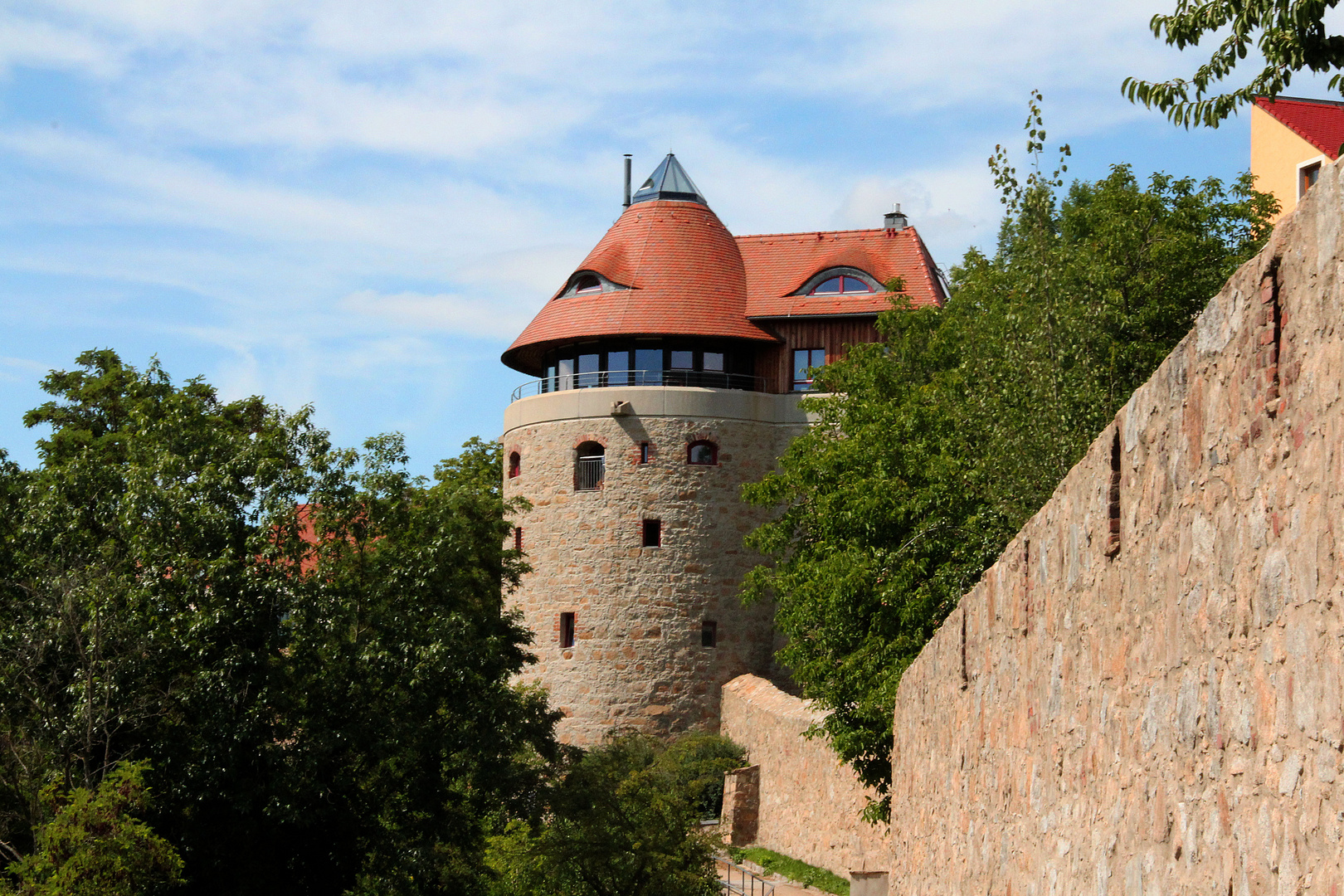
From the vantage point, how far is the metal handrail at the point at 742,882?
28.9 meters

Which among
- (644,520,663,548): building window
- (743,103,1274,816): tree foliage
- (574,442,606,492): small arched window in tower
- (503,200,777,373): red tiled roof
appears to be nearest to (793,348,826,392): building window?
(503,200,777,373): red tiled roof

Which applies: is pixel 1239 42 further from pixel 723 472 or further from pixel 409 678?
pixel 723 472

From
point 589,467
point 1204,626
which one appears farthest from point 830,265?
point 1204,626

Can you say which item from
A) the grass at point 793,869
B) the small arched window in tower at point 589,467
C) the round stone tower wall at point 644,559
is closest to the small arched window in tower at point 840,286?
the round stone tower wall at point 644,559

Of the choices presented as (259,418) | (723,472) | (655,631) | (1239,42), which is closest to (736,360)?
(723,472)

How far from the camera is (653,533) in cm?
4281

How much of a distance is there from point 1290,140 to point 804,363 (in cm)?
1589

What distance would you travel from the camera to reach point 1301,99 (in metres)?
33.3

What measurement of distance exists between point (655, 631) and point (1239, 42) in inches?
1264

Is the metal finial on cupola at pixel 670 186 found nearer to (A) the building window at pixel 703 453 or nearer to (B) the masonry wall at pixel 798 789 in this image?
(A) the building window at pixel 703 453

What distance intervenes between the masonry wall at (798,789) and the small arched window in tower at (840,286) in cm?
1189

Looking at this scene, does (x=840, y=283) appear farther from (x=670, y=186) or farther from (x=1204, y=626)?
(x=1204, y=626)

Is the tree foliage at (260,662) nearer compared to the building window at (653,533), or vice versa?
the tree foliage at (260,662)

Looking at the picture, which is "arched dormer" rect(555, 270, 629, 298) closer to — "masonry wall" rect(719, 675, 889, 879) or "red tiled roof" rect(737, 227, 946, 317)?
"red tiled roof" rect(737, 227, 946, 317)
